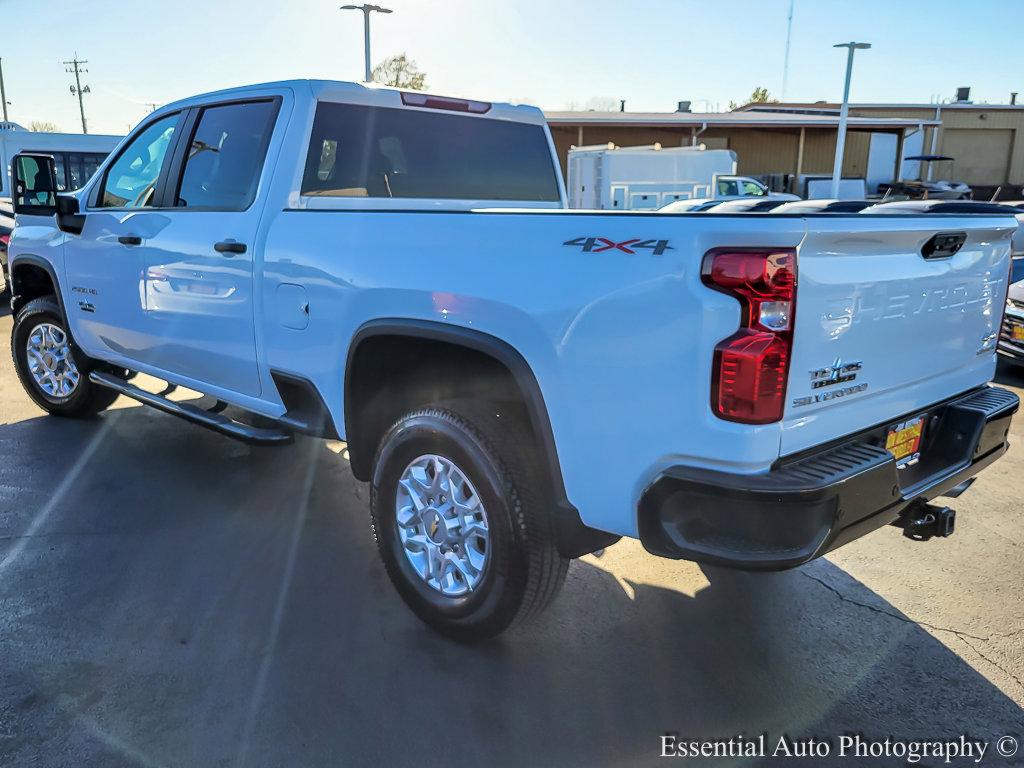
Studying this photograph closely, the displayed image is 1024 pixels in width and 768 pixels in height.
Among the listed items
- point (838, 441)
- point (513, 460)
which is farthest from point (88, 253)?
point (838, 441)

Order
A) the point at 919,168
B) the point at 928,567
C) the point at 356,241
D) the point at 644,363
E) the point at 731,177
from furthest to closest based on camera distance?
the point at 919,168
the point at 731,177
the point at 928,567
the point at 356,241
the point at 644,363

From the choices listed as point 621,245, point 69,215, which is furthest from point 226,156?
point 621,245

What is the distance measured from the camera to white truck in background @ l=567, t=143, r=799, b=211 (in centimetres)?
1766

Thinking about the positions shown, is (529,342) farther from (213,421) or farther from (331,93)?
(213,421)

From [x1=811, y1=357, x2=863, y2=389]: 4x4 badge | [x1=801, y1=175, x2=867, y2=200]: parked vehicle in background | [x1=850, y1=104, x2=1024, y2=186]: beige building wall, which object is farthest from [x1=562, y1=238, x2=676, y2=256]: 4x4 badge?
[x1=850, y1=104, x2=1024, y2=186]: beige building wall

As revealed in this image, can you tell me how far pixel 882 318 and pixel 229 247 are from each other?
2754mm

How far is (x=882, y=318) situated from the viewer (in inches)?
96.4

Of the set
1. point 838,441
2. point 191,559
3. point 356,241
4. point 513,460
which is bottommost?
point 191,559

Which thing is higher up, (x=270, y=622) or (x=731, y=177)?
(x=731, y=177)

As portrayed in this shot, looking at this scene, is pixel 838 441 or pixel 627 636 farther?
pixel 627 636

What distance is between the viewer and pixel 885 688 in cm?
282

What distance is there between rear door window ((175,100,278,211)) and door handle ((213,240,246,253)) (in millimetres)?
181

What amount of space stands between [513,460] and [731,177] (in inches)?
760

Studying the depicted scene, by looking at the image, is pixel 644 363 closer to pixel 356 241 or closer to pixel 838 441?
pixel 838 441
